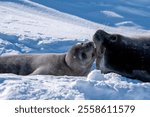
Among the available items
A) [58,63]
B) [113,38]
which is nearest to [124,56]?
[113,38]

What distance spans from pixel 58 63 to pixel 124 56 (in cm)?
129

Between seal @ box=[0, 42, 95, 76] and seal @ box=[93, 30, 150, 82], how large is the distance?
1.55 ft

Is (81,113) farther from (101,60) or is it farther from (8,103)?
(101,60)

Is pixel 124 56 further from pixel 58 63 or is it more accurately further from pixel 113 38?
pixel 58 63

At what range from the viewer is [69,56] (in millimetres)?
8680

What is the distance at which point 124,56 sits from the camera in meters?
7.77

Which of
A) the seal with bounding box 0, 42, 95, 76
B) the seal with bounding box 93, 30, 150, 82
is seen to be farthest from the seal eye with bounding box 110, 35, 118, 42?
the seal with bounding box 0, 42, 95, 76

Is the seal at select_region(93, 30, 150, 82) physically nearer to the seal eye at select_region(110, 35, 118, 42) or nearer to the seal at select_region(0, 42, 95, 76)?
the seal eye at select_region(110, 35, 118, 42)

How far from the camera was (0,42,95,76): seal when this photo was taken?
8.55 meters

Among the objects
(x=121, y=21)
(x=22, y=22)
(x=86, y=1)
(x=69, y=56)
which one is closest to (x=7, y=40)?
(x=22, y=22)

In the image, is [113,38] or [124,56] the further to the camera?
[113,38]

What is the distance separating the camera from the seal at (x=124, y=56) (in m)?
7.69

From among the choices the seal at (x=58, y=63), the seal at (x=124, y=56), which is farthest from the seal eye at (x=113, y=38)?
the seal at (x=58, y=63)

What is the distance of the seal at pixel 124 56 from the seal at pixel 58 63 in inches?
18.6
